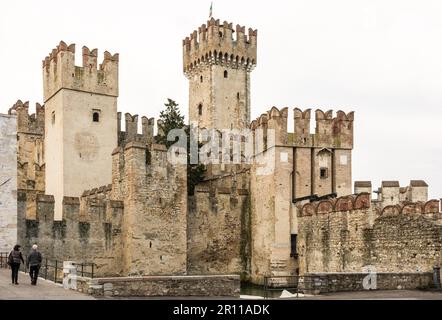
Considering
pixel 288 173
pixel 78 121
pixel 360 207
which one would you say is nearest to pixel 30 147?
pixel 78 121

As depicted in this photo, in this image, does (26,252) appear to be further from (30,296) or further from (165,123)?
(165,123)

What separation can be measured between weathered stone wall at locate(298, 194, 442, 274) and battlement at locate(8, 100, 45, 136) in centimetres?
2400

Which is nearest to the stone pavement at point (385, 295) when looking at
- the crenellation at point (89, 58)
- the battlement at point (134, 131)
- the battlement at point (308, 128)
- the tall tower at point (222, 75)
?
the battlement at point (308, 128)

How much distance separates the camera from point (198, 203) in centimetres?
3962

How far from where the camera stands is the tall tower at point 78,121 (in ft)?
141

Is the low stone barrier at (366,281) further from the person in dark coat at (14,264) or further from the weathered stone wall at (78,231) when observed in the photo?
the weathered stone wall at (78,231)

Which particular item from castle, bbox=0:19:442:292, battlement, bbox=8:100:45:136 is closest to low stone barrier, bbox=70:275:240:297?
castle, bbox=0:19:442:292

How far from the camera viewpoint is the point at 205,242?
130 feet

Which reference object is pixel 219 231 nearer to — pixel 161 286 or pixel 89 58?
pixel 89 58

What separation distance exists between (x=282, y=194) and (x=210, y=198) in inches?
158

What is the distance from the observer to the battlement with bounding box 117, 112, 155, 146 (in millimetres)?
49625

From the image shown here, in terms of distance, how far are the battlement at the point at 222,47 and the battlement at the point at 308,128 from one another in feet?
84.5
